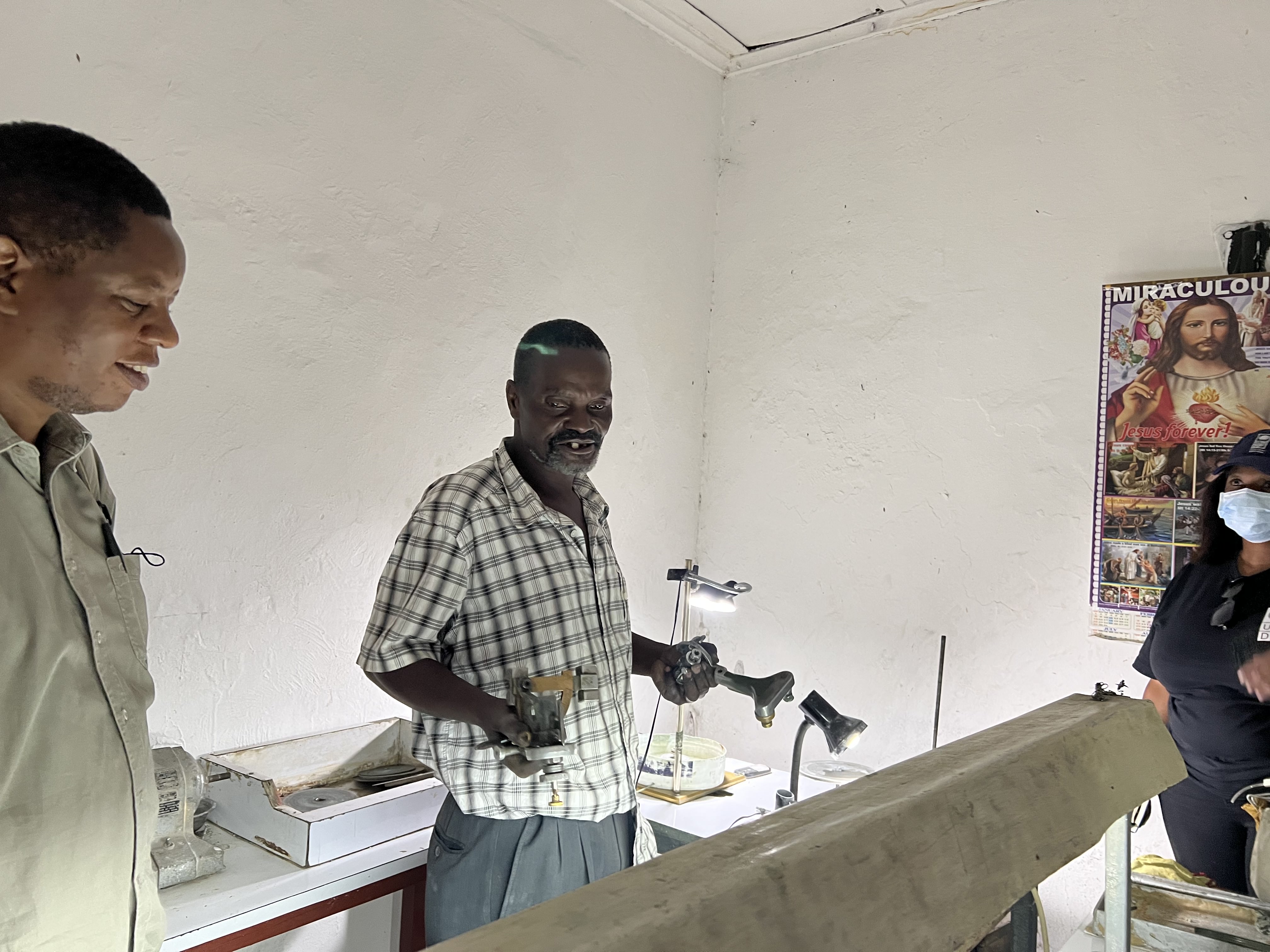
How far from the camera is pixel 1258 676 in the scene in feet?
6.43

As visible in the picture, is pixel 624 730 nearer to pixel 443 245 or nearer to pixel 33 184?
pixel 33 184

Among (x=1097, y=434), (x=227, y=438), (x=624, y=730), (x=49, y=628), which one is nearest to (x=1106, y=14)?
(x=1097, y=434)

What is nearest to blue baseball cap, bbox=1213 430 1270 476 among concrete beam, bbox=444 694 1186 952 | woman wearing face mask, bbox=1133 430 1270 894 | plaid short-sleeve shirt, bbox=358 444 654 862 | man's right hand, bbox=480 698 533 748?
woman wearing face mask, bbox=1133 430 1270 894

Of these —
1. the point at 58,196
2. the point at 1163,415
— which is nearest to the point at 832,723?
the point at 1163,415

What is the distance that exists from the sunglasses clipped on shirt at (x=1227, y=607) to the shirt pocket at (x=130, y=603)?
2.12 meters

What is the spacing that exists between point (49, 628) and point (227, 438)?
3.88 ft

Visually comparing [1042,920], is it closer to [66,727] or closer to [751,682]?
[751,682]

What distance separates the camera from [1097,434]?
253 cm

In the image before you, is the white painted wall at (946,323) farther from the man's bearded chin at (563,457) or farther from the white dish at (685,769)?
the man's bearded chin at (563,457)

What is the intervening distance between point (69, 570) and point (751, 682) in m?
1.19

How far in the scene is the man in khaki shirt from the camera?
875 mm

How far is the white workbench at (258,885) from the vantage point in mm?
1518

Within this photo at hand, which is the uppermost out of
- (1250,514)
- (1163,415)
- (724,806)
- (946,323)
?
(946,323)

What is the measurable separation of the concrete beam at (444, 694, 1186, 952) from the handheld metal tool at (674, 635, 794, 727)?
40.3 inches
